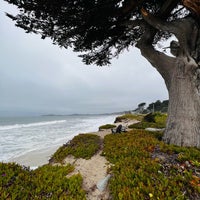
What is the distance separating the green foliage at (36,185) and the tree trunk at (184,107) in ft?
12.0

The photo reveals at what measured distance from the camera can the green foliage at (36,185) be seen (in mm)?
3567

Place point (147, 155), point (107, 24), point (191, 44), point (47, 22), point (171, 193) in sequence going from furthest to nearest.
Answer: point (107, 24), point (47, 22), point (191, 44), point (147, 155), point (171, 193)

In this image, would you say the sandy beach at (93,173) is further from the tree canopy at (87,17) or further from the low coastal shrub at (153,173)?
the tree canopy at (87,17)

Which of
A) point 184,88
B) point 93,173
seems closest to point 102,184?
point 93,173

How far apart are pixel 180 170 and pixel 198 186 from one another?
0.80 m

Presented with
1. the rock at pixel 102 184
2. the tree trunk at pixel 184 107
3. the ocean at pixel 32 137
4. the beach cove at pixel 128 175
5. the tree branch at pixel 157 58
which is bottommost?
the ocean at pixel 32 137

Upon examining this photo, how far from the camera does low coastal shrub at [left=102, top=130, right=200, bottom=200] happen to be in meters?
3.52

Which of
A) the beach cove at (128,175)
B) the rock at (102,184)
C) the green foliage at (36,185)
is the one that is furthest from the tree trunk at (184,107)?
the green foliage at (36,185)

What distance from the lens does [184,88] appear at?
6703 millimetres

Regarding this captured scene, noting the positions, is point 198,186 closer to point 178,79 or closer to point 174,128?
point 174,128

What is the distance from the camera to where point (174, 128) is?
6.51 metres

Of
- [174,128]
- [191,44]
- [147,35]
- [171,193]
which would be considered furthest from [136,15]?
[171,193]

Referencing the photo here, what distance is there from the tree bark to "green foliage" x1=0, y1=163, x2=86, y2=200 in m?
3.74

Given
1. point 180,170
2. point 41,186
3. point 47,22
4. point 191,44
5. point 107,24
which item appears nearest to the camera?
point 41,186
